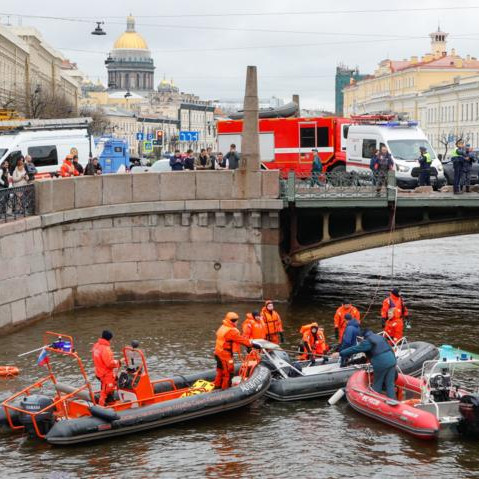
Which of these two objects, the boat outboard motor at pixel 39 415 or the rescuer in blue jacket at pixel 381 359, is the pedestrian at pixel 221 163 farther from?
the boat outboard motor at pixel 39 415

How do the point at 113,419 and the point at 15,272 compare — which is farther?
the point at 15,272

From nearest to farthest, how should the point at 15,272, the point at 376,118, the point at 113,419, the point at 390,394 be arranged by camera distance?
the point at 113,419
the point at 390,394
the point at 15,272
the point at 376,118

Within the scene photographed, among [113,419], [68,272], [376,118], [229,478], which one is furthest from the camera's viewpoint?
[376,118]

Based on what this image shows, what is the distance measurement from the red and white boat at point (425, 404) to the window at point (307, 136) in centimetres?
1820

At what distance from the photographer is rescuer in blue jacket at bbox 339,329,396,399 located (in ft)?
63.6

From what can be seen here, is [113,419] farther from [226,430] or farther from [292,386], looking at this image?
[292,386]

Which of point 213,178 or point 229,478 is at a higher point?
point 213,178

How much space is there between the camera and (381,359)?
19.4 metres

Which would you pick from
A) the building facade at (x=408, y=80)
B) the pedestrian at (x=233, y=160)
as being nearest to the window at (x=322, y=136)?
the pedestrian at (x=233, y=160)

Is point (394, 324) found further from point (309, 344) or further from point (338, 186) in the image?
point (338, 186)

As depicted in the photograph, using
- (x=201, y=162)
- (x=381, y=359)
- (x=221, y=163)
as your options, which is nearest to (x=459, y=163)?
(x=221, y=163)

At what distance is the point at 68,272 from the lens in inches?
1164

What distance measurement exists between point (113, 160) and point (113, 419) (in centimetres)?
3125

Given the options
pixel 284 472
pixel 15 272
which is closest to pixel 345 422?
pixel 284 472
